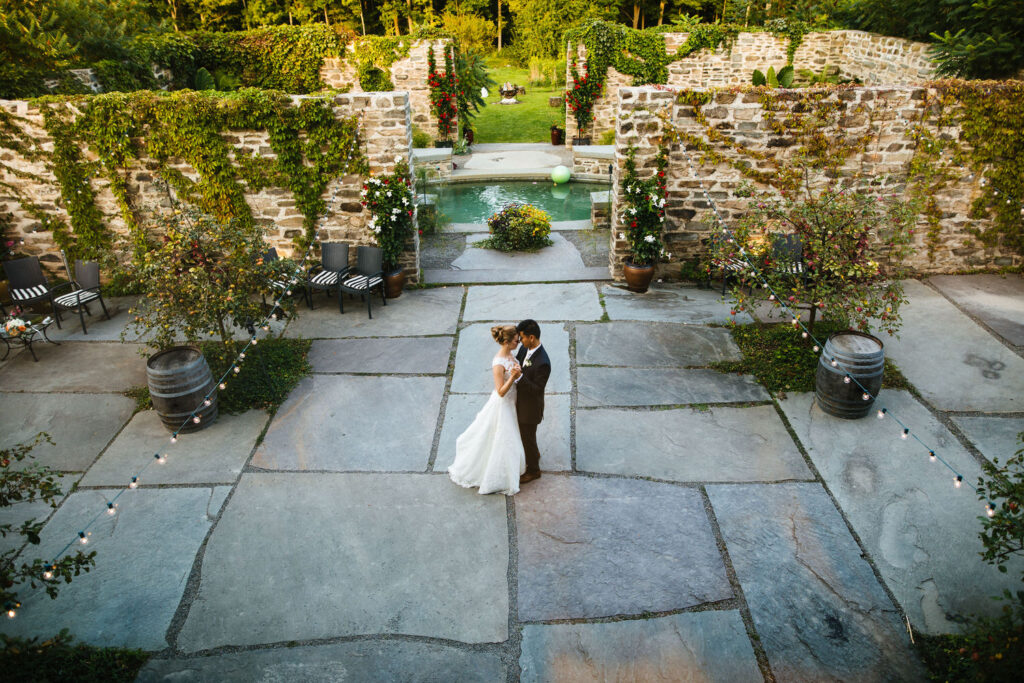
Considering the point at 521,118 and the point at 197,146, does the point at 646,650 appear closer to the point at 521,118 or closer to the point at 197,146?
the point at 197,146

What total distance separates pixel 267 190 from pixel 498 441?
579 cm

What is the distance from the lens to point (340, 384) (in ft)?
22.9

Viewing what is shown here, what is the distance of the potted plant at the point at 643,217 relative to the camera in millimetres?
8633

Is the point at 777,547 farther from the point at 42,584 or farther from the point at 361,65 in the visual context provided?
the point at 361,65

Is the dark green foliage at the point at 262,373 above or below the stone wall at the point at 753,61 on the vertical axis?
below

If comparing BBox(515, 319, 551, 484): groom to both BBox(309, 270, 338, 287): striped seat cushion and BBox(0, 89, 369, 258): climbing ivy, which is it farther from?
BBox(0, 89, 369, 258): climbing ivy

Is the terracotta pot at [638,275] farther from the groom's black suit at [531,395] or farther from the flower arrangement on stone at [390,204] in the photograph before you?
the groom's black suit at [531,395]

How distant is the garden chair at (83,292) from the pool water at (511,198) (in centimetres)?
622

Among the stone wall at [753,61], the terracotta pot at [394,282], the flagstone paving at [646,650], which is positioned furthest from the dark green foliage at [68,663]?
the stone wall at [753,61]

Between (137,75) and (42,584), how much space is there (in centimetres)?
1487

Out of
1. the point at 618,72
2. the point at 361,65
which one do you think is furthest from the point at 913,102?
the point at 361,65

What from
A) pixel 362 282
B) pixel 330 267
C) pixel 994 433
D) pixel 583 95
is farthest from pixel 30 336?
pixel 583 95

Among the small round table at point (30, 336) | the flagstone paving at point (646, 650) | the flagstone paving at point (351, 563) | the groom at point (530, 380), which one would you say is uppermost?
the groom at point (530, 380)

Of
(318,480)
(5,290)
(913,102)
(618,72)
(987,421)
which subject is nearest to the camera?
(318,480)
